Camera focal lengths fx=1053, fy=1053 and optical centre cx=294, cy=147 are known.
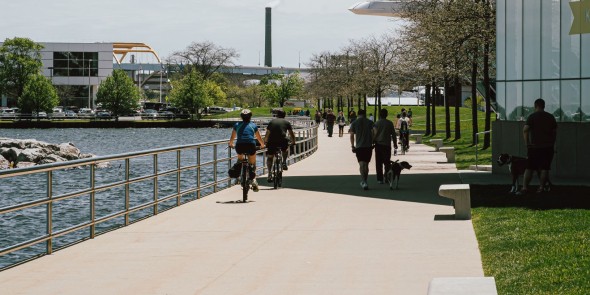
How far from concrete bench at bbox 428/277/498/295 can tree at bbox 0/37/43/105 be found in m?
141

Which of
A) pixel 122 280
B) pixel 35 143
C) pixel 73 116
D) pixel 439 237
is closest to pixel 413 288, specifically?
pixel 122 280

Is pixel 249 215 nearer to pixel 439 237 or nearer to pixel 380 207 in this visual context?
pixel 380 207

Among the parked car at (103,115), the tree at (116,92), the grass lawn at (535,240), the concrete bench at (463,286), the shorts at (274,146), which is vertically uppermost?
the tree at (116,92)

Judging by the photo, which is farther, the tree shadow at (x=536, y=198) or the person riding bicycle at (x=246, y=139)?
the person riding bicycle at (x=246, y=139)

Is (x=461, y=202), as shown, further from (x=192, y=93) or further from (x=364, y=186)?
(x=192, y=93)

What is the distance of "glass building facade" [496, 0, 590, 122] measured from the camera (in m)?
27.3

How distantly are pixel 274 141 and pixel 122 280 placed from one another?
13.7 metres

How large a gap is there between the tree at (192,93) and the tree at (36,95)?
2156 cm

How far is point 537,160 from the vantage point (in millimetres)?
20859

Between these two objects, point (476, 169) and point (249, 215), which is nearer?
point (249, 215)

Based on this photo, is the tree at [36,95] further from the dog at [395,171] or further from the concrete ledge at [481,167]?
the dog at [395,171]

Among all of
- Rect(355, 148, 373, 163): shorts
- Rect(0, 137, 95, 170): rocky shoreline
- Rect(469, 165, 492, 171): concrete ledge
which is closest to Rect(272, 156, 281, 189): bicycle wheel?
Rect(355, 148, 373, 163): shorts

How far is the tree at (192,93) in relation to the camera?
157375 millimetres

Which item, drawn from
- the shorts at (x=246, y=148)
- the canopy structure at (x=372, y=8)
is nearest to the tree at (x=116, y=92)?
the canopy structure at (x=372, y=8)
